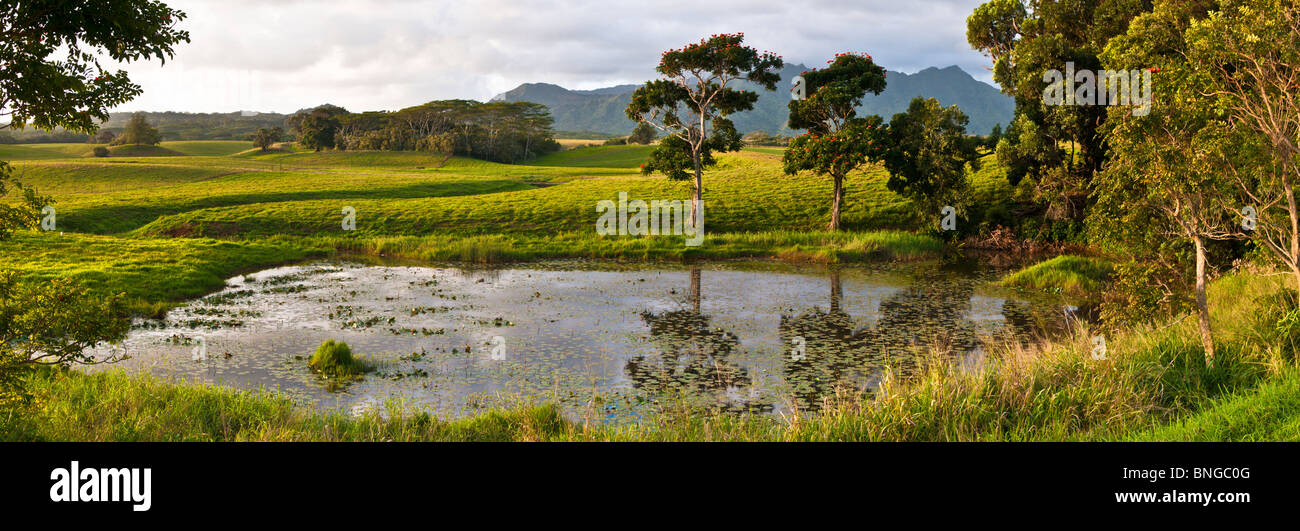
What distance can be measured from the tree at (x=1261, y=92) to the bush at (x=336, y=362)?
18535 mm

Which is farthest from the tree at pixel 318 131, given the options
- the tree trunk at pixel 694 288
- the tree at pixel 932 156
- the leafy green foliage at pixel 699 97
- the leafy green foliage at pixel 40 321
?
the leafy green foliage at pixel 40 321

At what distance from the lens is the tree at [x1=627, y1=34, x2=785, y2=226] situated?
41750mm

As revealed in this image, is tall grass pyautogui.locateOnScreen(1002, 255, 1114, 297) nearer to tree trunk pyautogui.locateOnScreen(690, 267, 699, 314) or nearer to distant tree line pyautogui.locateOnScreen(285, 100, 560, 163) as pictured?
tree trunk pyautogui.locateOnScreen(690, 267, 699, 314)

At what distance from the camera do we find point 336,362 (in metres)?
18.3

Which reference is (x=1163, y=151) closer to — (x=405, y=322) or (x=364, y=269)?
(x=405, y=322)

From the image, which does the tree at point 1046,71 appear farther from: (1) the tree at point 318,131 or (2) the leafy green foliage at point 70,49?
(1) the tree at point 318,131

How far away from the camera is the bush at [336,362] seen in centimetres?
1806

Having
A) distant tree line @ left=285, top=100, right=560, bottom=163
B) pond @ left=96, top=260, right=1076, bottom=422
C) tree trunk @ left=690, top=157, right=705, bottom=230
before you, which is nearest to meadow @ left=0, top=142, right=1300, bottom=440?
pond @ left=96, top=260, right=1076, bottom=422

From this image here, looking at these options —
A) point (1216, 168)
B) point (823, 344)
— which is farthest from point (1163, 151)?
point (823, 344)

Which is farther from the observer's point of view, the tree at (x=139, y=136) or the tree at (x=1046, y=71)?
the tree at (x=139, y=136)

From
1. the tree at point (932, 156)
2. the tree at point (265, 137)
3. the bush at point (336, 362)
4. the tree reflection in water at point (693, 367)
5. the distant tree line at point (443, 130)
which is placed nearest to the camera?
the tree reflection in water at point (693, 367)

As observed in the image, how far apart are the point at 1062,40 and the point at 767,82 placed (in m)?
14.5

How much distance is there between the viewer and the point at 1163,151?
1452cm
